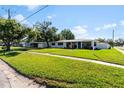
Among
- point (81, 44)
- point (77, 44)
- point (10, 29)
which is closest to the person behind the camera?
point (10, 29)

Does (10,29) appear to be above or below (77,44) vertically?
above

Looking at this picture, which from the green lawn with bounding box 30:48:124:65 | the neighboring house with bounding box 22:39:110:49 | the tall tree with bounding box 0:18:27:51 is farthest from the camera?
the neighboring house with bounding box 22:39:110:49

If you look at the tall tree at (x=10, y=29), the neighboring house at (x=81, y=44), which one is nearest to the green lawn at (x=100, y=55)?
the tall tree at (x=10, y=29)

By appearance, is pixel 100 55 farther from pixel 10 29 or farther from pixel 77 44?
pixel 77 44

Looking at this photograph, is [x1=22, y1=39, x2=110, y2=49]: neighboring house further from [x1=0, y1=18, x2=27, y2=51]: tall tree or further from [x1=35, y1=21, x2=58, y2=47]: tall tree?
[x1=0, y1=18, x2=27, y2=51]: tall tree

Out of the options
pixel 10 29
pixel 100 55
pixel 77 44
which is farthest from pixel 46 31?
pixel 100 55

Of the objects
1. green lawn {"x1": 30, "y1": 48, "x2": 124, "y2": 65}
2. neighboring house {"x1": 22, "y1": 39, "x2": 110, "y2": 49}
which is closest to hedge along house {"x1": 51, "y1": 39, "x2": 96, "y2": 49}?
neighboring house {"x1": 22, "y1": 39, "x2": 110, "y2": 49}

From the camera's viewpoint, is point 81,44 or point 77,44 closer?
point 81,44

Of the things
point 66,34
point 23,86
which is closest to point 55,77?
point 23,86

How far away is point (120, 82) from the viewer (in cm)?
989

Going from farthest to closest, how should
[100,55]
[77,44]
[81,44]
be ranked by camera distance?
[77,44] < [81,44] < [100,55]
